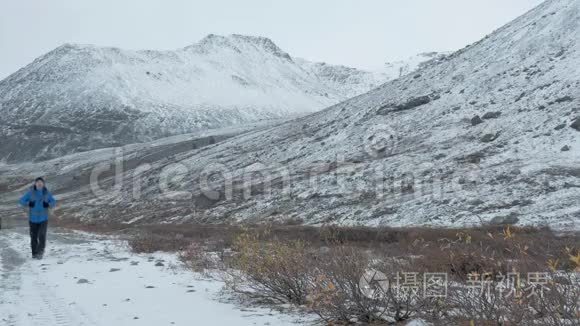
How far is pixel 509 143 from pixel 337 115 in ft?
60.3

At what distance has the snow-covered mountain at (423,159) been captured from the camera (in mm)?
19984

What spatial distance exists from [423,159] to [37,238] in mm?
19557

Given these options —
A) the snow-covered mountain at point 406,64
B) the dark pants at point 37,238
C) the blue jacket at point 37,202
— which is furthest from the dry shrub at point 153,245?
the snow-covered mountain at point 406,64

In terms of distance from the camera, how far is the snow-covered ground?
545 centimetres

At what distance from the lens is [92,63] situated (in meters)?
108

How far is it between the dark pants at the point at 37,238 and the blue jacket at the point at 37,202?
0.12 metres

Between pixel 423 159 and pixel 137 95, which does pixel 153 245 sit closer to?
pixel 423 159

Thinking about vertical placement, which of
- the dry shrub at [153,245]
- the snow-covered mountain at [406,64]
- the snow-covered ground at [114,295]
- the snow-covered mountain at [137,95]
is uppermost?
the snow-covered mountain at [406,64]

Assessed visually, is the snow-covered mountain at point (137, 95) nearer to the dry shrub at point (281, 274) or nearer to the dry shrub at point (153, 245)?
the dry shrub at point (153, 245)

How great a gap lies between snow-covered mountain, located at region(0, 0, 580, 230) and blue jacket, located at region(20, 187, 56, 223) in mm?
12404

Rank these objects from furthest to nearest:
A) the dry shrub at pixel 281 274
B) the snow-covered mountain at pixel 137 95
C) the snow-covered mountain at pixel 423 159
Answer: the snow-covered mountain at pixel 137 95 < the snow-covered mountain at pixel 423 159 < the dry shrub at pixel 281 274

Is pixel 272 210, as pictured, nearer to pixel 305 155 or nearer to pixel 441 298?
pixel 305 155

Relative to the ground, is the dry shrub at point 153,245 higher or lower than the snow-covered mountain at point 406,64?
lower

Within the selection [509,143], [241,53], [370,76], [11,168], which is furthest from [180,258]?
[370,76]
